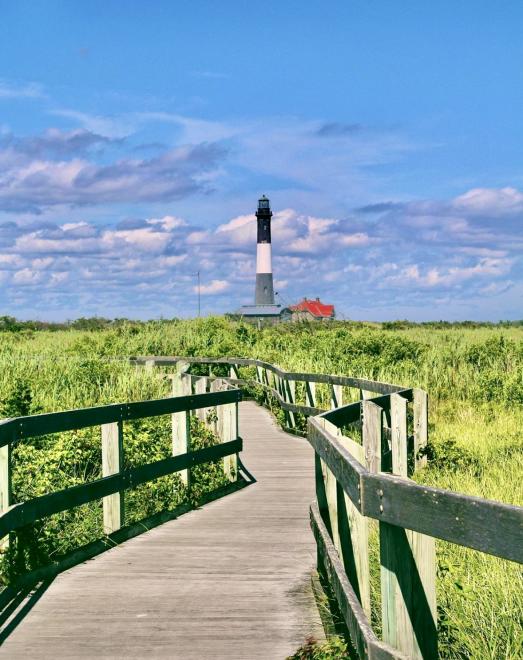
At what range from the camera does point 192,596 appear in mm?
6648

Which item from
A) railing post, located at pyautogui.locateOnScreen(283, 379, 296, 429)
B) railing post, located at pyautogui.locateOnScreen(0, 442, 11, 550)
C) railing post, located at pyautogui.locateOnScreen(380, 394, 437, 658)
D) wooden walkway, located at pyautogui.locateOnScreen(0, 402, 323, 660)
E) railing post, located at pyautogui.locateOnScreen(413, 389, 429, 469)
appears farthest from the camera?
railing post, located at pyautogui.locateOnScreen(283, 379, 296, 429)

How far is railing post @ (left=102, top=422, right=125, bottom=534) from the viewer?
27.3 ft

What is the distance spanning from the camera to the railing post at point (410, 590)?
12.1 feet

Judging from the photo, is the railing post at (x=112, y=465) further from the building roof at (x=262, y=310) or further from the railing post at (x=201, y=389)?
the building roof at (x=262, y=310)

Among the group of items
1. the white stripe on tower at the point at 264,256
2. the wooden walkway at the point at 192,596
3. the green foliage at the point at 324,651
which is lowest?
the wooden walkway at the point at 192,596

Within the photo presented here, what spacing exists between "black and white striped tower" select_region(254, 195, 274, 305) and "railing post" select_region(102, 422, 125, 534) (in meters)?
93.1

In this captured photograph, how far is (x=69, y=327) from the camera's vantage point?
204ft

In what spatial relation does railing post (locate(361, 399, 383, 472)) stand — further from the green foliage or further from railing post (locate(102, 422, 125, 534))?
railing post (locate(102, 422, 125, 534))

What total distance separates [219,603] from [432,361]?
19.0 m

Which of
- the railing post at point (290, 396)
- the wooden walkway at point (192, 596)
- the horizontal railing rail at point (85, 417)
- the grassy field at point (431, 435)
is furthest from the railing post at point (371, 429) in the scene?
the railing post at point (290, 396)

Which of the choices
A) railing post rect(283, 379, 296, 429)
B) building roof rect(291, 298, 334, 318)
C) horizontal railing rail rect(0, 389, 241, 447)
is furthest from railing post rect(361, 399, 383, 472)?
building roof rect(291, 298, 334, 318)

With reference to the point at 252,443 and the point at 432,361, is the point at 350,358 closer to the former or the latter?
the point at 432,361

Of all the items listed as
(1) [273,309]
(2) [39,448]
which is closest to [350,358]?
(2) [39,448]

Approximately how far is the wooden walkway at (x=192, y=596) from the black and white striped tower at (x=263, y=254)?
3612 inches
